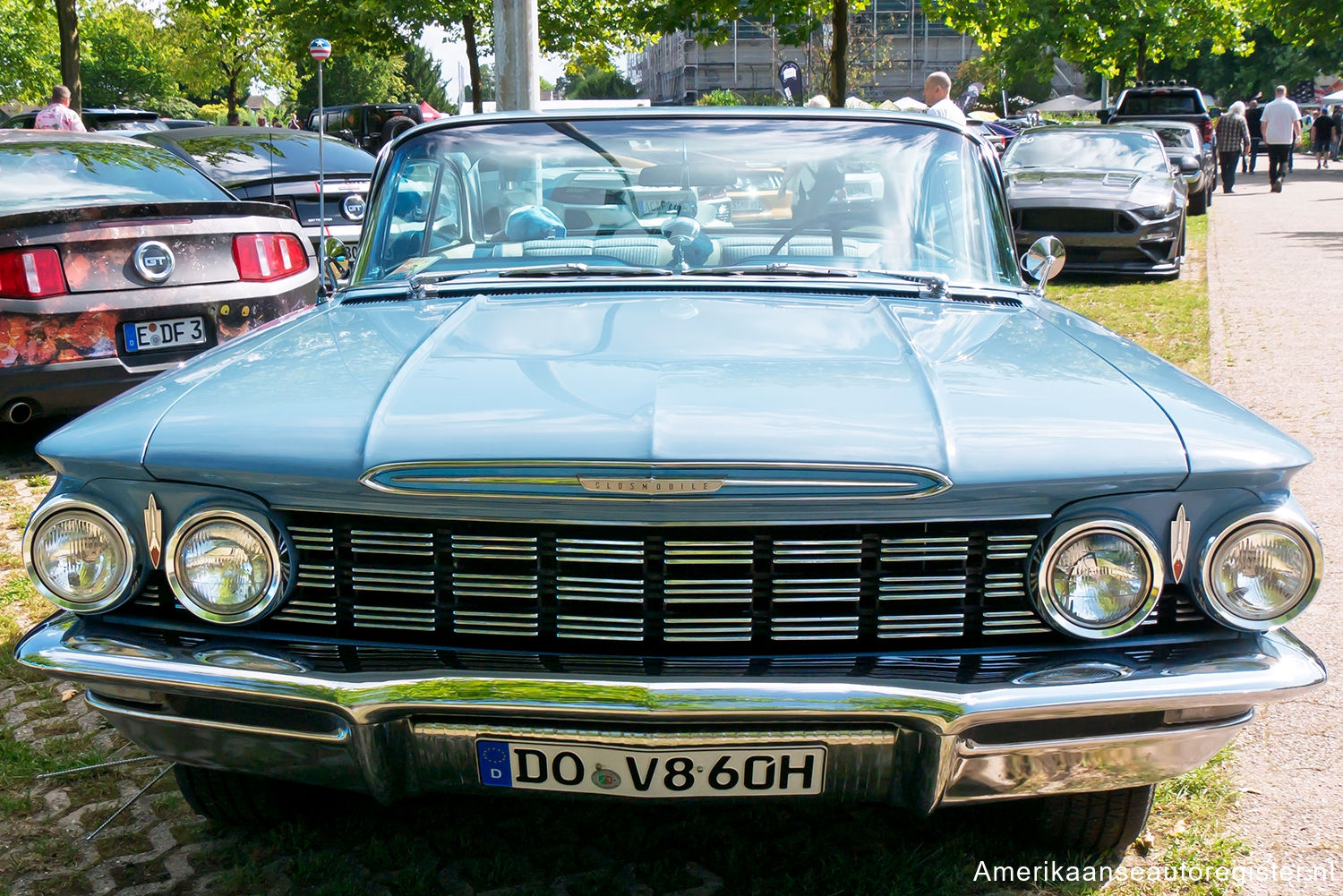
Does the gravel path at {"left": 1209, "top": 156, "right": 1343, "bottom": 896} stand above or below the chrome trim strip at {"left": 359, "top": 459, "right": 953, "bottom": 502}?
below

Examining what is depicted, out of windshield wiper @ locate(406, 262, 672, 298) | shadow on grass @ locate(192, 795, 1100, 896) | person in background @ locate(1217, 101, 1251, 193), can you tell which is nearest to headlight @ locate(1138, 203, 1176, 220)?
windshield wiper @ locate(406, 262, 672, 298)

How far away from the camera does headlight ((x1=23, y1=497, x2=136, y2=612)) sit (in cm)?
241

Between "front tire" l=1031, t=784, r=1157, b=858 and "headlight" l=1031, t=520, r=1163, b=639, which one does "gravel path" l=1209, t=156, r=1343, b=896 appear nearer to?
"front tire" l=1031, t=784, r=1157, b=858

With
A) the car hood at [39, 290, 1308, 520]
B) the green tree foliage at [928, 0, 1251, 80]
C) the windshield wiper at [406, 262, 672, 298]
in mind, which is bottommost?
the car hood at [39, 290, 1308, 520]

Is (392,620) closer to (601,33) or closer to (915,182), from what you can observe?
(915,182)

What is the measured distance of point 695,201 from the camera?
11.6 feet

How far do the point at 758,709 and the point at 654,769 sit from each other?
0.23m

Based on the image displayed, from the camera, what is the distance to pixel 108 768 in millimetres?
3326

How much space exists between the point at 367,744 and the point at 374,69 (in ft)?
216

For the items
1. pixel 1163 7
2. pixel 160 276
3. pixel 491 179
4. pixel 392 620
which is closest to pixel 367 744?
pixel 392 620

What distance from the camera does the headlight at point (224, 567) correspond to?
234cm

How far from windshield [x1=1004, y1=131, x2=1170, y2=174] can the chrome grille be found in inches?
464

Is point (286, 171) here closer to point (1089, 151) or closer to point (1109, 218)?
point (1109, 218)

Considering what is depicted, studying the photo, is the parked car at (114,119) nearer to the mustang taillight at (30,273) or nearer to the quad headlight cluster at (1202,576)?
the mustang taillight at (30,273)
